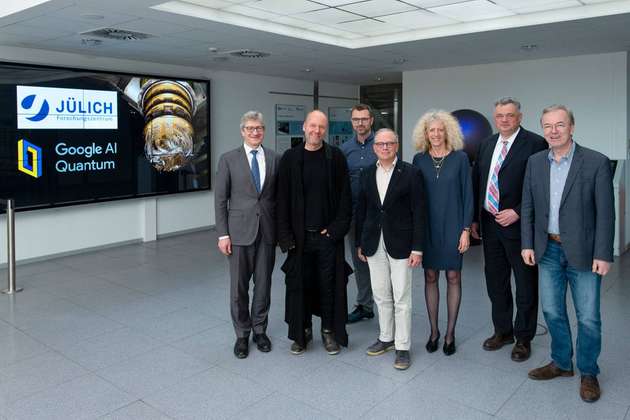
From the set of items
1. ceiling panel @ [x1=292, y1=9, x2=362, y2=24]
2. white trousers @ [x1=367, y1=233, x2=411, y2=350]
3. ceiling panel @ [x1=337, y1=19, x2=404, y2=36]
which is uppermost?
ceiling panel @ [x1=337, y1=19, x2=404, y2=36]

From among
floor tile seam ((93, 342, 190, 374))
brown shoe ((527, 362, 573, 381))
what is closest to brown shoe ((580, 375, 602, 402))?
brown shoe ((527, 362, 573, 381))

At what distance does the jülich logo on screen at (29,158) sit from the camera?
630 cm

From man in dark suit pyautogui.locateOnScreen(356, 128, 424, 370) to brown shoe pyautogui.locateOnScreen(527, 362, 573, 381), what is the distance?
29.1 inches

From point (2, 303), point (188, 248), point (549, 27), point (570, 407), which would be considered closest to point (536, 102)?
point (549, 27)

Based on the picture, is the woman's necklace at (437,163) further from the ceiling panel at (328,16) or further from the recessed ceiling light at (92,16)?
the recessed ceiling light at (92,16)

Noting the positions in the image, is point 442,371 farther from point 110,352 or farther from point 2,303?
point 2,303

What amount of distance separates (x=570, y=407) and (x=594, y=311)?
521 mm

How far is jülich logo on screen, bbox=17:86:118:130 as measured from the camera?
20.7ft

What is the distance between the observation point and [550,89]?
7.62m

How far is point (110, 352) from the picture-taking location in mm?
3805

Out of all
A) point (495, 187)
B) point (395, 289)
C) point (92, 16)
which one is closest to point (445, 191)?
point (495, 187)

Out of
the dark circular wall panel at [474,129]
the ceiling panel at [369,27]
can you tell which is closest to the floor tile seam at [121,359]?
the ceiling panel at [369,27]

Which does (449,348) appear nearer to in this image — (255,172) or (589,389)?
(589,389)

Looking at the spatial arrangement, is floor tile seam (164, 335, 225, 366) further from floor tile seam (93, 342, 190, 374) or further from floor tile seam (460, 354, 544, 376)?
floor tile seam (460, 354, 544, 376)
